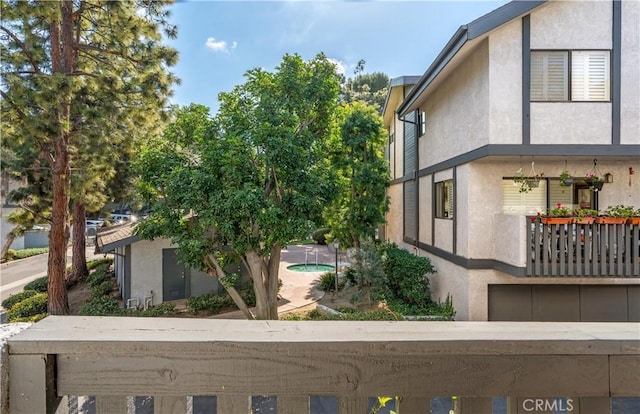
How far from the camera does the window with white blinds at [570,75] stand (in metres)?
7.70

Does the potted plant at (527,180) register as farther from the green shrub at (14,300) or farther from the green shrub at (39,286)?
the green shrub at (39,286)

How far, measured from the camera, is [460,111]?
9117 mm

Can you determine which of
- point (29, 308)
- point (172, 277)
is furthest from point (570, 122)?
point (29, 308)

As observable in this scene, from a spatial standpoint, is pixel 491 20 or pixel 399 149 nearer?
pixel 491 20

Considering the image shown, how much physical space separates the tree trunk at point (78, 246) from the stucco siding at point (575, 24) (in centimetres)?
1681

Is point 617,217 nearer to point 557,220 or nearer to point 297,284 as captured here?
point 557,220

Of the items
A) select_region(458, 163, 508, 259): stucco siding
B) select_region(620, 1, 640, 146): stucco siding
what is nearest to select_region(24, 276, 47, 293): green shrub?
select_region(458, 163, 508, 259): stucco siding

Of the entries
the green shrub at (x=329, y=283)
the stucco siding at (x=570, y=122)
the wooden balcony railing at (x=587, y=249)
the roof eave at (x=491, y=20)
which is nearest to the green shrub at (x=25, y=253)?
the green shrub at (x=329, y=283)

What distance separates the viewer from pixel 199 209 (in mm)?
8250

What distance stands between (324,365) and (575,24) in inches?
386

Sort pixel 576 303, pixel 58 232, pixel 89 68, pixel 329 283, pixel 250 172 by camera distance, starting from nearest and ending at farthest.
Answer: pixel 576 303, pixel 250 172, pixel 58 232, pixel 89 68, pixel 329 283

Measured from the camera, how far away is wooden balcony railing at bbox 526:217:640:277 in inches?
284

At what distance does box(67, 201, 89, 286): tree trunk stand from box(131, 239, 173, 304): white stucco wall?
16.9ft

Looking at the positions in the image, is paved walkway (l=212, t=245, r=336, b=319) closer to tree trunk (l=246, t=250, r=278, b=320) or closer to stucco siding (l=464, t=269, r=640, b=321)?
tree trunk (l=246, t=250, r=278, b=320)
